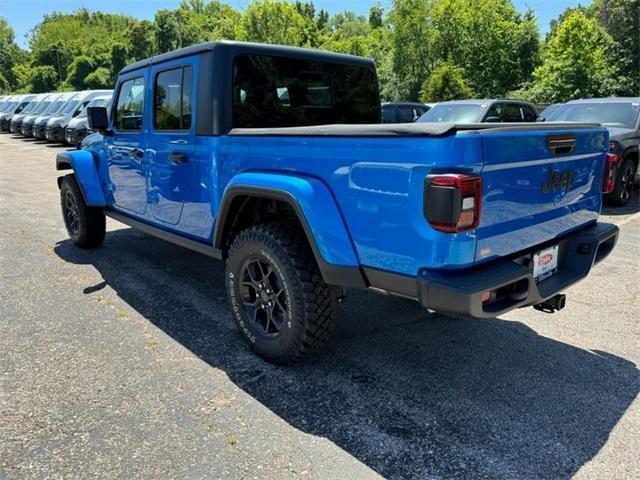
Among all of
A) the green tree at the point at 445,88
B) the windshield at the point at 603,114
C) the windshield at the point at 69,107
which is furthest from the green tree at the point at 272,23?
the windshield at the point at 603,114

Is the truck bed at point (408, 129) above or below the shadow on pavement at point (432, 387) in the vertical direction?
above

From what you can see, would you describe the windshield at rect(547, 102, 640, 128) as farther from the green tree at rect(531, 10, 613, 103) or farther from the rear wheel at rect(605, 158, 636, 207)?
the green tree at rect(531, 10, 613, 103)

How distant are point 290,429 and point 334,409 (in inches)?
11.6

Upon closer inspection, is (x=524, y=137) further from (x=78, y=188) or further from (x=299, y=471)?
(x=78, y=188)

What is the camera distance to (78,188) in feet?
19.4

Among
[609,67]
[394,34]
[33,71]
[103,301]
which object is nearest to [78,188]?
[103,301]

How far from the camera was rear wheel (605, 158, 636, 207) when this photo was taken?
8266 mm

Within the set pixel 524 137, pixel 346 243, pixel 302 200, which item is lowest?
pixel 346 243

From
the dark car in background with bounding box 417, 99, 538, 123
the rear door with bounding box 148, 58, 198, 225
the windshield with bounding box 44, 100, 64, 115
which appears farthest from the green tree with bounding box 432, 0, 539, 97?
the rear door with bounding box 148, 58, 198, 225

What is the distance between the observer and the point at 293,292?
3.08 metres

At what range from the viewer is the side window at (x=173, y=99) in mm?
3922

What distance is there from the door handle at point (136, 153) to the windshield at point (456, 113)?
23.3ft

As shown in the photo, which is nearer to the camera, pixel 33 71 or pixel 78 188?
pixel 78 188

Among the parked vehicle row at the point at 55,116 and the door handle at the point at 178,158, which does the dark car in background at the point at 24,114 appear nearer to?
the parked vehicle row at the point at 55,116
